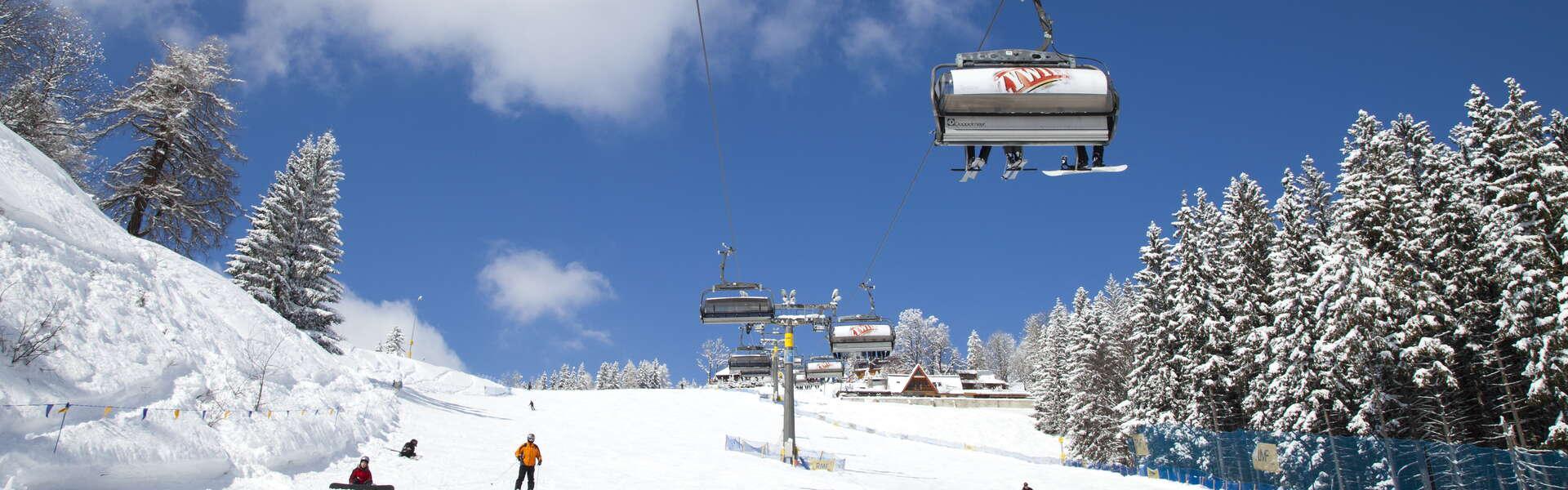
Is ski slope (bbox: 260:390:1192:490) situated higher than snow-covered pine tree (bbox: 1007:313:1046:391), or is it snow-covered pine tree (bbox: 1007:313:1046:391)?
snow-covered pine tree (bbox: 1007:313:1046:391)

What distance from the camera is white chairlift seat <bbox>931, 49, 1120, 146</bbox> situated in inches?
355

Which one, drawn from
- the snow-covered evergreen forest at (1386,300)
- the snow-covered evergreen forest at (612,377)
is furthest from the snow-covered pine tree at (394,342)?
the snow-covered evergreen forest at (1386,300)

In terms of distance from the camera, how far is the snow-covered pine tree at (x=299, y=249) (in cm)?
3186

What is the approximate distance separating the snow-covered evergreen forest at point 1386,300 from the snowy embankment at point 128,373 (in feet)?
102

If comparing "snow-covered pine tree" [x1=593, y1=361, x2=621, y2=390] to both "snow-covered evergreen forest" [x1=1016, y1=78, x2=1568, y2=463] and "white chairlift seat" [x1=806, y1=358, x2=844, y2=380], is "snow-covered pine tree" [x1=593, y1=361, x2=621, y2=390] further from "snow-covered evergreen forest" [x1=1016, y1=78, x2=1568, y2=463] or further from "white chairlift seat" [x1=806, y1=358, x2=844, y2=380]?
"snow-covered evergreen forest" [x1=1016, y1=78, x2=1568, y2=463]

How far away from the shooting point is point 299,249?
111 ft

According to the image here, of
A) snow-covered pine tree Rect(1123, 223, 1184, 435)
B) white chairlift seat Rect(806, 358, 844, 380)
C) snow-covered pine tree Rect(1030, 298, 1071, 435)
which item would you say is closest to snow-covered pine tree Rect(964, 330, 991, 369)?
white chairlift seat Rect(806, 358, 844, 380)

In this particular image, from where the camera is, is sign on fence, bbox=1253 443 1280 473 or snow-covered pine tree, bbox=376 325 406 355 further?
snow-covered pine tree, bbox=376 325 406 355

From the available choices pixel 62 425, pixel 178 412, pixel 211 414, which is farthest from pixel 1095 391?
pixel 62 425

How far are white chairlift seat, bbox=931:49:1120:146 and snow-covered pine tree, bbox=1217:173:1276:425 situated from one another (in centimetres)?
2813

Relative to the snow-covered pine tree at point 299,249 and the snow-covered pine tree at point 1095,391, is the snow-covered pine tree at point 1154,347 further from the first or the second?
the snow-covered pine tree at point 299,249

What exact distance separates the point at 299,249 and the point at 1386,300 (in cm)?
4219

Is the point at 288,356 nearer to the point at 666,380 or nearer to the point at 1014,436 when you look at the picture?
the point at 1014,436

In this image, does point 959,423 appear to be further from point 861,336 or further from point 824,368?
point 861,336
